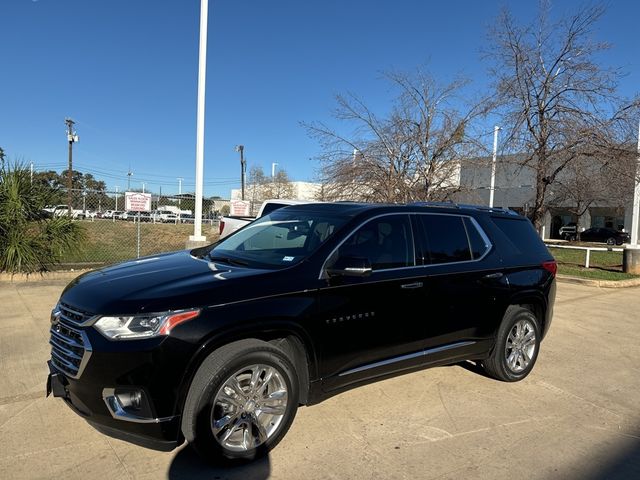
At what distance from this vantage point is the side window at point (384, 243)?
4.10m

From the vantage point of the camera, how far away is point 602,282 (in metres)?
12.8

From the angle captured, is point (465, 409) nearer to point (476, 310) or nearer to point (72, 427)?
point (476, 310)

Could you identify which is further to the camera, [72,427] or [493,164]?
[493,164]

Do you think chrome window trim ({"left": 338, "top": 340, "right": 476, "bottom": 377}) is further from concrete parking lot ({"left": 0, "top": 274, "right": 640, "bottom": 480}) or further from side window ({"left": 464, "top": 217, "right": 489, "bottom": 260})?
side window ({"left": 464, "top": 217, "right": 489, "bottom": 260})

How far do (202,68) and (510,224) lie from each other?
26.3ft

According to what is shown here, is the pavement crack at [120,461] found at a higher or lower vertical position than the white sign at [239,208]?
lower

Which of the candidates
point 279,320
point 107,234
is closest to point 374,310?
point 279,320

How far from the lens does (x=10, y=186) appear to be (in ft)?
32.1

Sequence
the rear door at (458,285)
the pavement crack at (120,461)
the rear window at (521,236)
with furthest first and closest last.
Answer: the rear window at (521,236), the rear door at (458,285), the pavement crack at (120,461)

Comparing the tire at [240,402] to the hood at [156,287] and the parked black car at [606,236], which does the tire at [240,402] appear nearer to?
the hood at [156,287]

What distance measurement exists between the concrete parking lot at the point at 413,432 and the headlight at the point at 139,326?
96 cm

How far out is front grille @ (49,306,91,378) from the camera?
10.3 ft

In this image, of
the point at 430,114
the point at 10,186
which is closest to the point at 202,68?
the point at 10,186

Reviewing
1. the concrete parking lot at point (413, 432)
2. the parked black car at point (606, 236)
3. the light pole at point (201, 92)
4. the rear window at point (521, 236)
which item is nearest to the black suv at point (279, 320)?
the rear window at point (521, 236)
